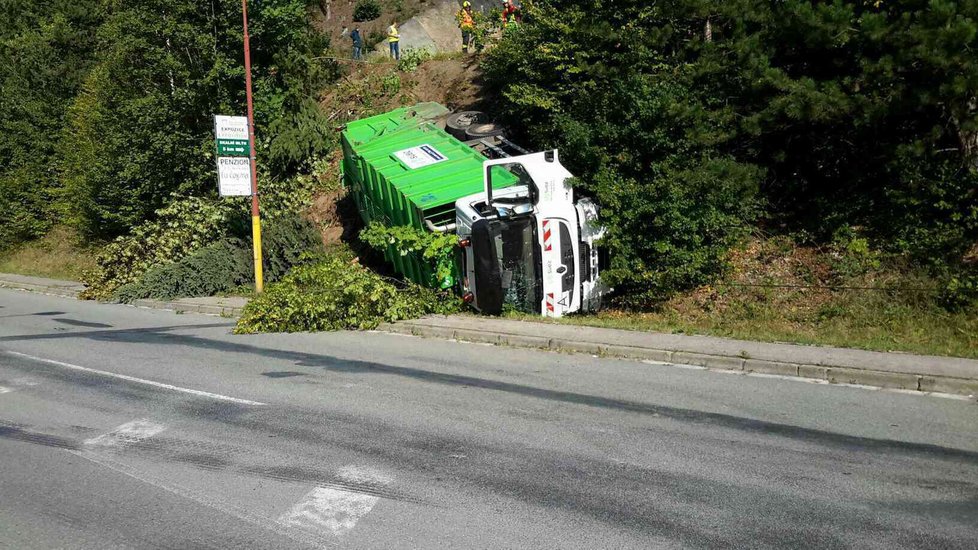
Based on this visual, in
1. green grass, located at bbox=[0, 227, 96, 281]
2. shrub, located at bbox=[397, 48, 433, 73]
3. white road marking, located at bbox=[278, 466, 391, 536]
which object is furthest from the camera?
green grass, located at bbox=[0, 227, 96, 281]

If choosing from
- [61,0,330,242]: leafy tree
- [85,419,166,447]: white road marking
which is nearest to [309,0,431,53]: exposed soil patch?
[61,0,330,242]: leafy tree

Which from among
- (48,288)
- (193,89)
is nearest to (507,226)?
(193,89)

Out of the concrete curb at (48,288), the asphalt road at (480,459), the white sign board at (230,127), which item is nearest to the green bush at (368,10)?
the concrete curb at (48,288)

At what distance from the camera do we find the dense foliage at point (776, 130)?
12.8 metres

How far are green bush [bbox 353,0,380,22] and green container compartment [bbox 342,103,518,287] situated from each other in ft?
90.1

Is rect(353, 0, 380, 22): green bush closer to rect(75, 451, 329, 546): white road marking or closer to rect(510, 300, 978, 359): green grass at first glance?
rect(510, 300, 978, 359): green grass

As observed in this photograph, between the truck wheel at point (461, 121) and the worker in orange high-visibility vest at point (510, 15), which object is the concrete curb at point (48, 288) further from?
the worker in orange high-visibility vest at point (510, 15)

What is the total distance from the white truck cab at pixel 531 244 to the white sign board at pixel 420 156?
2.81m

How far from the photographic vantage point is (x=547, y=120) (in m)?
20.2

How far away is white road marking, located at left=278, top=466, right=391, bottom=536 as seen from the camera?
5.76 meters

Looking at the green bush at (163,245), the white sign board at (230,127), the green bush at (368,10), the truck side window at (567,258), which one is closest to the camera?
the truck side window at (567,258)

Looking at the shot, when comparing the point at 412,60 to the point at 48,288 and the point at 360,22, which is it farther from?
the point at 360,22

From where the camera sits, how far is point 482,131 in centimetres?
2080

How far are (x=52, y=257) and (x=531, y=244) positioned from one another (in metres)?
28.4
